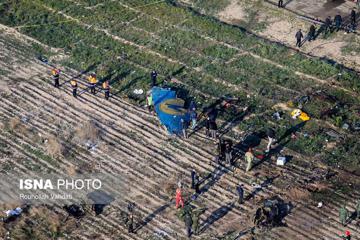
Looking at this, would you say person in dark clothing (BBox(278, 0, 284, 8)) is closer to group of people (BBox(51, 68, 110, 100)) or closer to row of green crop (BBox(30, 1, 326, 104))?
row of green crop (BBox(30, 1, 326, 104))

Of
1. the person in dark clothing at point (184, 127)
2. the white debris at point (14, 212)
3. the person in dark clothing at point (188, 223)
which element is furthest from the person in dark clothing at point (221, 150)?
the white debris at point (14, 212)

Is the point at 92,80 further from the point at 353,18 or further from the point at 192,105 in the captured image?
the point at 353,18

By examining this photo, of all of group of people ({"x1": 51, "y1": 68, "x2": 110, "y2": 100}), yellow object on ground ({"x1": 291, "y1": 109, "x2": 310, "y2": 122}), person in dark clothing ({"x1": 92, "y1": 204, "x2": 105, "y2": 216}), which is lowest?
person in dark clothing ({"x1": 92, "y1": 204, "x2": 105, "y2": 216})

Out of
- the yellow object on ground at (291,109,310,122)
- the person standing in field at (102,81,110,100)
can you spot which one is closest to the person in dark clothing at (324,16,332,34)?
the yellow object on ground at (291,109,310,122)

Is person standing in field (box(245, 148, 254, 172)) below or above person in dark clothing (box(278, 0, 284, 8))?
below

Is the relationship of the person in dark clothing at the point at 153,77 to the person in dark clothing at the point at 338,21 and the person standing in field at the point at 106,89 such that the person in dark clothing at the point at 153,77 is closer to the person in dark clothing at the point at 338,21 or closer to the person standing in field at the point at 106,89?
the person standing in field at the point at 106,89

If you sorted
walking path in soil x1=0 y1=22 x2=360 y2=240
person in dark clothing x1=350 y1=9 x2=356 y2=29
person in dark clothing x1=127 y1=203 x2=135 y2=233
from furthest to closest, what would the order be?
1. person in dark clothing x1=350 y1=9 x2=356 y2=29
2. walking path in soil x1=0 y1=22 x2=360 y2=240
3. person in dark clothing x1=127 y1=203 x2=135 y2=233

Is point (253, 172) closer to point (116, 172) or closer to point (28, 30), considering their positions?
point (116, 172)

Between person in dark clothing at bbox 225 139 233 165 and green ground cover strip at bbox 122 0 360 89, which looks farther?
green ground cover strip at bbox 122 0 360 89
